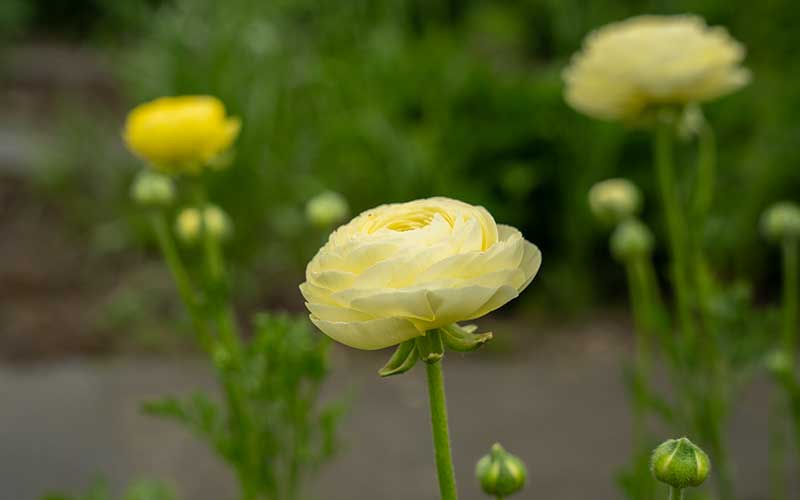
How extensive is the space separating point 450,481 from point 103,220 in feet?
9.80

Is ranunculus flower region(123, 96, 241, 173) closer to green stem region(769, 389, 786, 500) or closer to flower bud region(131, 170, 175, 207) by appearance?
flower bud region(131, 170, 175, 207)

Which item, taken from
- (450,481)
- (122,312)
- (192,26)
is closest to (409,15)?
(192,26)

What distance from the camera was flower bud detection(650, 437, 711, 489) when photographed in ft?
1.98

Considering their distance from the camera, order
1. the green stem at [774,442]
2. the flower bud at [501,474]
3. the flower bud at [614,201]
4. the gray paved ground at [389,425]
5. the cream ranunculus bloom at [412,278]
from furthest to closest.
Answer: the gray paved ground at [389,425]
the green stem at [774,442]
the flower bud at [614,201]
the flower bud at [501,474]
the cream ranunculus bloom at [412,278]

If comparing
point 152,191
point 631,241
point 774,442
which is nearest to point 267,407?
point 152,191

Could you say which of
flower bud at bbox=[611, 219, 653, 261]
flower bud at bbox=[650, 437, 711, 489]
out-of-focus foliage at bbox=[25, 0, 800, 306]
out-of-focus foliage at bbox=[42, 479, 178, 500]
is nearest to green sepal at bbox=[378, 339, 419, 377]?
flower bud at bbox=[650, 437, 711, 489]

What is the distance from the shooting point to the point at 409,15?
4.17 metres

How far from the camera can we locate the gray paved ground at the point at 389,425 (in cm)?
202

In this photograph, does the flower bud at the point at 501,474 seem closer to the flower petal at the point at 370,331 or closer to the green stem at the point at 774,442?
the flower petal at the point at 370,331

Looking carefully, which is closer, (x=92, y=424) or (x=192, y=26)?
(x=92, y=424)

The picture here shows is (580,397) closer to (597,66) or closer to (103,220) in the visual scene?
(597,66)

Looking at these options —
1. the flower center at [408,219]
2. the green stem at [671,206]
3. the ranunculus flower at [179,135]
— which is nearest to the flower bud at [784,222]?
the green stem at [671,206]

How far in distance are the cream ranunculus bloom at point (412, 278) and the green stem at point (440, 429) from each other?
3 centimetres

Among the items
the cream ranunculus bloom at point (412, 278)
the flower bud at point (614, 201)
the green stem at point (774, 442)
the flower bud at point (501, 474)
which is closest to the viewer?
the cream ranunculus bloom at point (412, 278)
